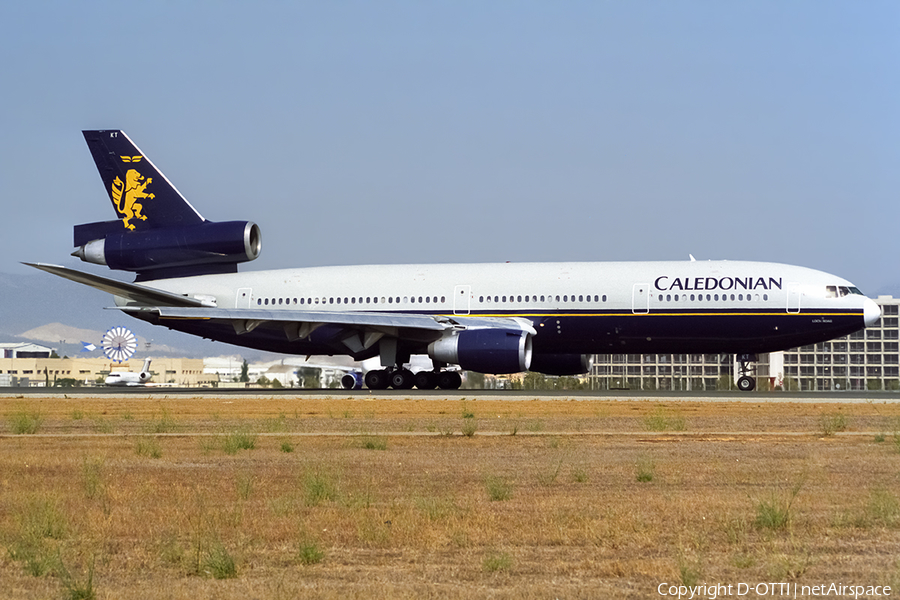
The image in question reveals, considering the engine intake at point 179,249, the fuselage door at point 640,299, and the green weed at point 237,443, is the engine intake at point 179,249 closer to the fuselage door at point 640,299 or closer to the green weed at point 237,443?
the fuselage door at point 640,299

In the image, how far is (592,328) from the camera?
3266 centimetres

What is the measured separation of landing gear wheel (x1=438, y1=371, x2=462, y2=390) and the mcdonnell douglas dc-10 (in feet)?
0.29

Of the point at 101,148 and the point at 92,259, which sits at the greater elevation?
the point at 101,148

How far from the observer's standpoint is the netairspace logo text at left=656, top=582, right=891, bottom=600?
238 inches

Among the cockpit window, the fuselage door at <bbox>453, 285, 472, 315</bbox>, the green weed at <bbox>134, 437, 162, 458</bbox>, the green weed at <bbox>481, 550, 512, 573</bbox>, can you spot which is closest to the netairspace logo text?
the green weed at <bbox>481, 550, 512, 573</bbox>

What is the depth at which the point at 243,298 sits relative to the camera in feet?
121

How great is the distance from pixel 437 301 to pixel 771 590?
28.5m

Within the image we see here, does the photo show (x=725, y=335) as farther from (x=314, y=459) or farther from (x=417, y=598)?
(x=417, y=598)

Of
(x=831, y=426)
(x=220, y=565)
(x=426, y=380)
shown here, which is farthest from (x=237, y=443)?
(x=426, y=380)

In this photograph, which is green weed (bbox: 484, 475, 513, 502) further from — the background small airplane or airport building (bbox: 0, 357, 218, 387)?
airport building (bbox: 0, 357, 218, 387)

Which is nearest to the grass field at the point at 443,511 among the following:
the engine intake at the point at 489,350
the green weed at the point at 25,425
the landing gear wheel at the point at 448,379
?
the green weed at the point at 25,425

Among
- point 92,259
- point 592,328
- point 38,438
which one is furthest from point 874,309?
point 92,259

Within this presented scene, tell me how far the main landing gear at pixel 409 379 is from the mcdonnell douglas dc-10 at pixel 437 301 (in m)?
0.05

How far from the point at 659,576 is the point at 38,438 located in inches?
534
